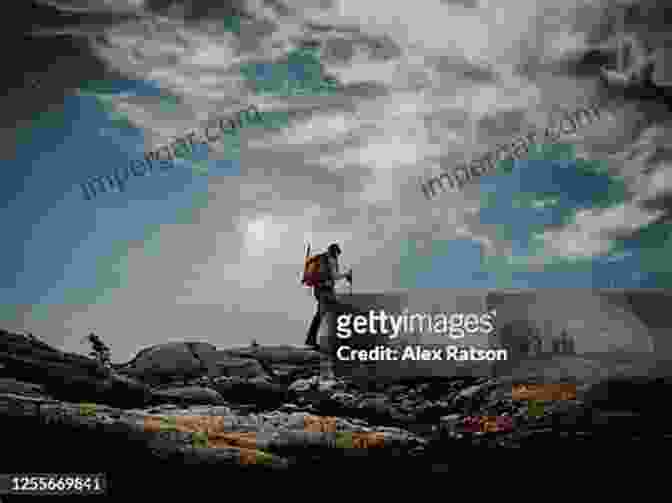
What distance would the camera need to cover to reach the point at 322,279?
8.43m

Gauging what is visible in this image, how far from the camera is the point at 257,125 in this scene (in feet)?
28.8

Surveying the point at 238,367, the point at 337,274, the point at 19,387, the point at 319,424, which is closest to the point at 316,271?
the point at 337,274

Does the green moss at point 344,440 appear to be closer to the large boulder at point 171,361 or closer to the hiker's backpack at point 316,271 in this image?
the hiker's backpack at point 316,271

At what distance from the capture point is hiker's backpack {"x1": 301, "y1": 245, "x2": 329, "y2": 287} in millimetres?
8430

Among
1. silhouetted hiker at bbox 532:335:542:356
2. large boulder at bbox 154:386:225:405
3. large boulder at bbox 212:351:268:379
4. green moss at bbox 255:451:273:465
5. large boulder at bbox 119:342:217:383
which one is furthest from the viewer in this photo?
large boulder at bbox 212:351:268:379

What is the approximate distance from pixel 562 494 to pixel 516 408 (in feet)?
3.36

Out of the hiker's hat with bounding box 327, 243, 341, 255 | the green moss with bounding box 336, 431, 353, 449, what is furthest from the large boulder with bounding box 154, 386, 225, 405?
the hiker's hat with bounding box 327, 243, 341, 255

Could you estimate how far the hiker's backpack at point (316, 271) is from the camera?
8.43m

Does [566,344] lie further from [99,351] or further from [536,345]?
[99,351]

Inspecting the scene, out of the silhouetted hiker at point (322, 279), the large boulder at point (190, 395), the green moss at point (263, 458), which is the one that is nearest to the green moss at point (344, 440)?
the green moss at point (263, 458)

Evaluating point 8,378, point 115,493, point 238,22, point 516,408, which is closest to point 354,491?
point 516,408

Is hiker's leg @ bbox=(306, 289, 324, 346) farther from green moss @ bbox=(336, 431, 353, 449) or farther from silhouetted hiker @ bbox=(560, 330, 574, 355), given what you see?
silhouetted hiker @ bbox=(560, 330, 574, 355)

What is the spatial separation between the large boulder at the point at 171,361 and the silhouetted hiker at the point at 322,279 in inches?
51.9

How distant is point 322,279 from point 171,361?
213cm
